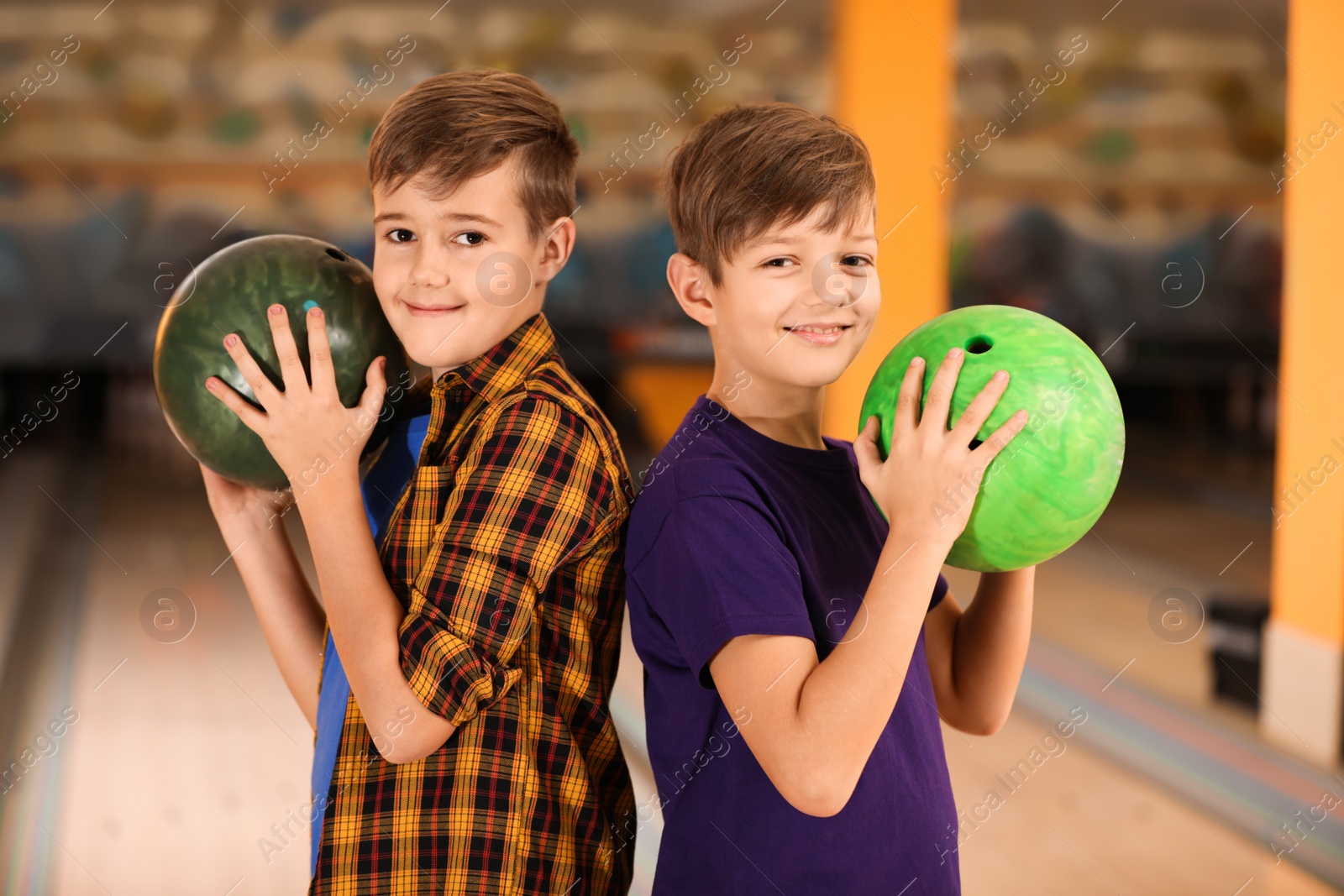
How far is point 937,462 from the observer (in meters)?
0.84

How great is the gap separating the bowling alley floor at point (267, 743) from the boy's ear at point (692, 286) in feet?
5.40

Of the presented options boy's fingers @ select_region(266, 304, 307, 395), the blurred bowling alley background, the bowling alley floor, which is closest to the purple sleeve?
boy's fingers @ select_region(266, 304, 307, 395)

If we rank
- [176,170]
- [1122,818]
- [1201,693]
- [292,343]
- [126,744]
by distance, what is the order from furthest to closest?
1. [176,170]
2. [1201,693]
3. [126,744]
4. [1122,818]
5. [292,343]

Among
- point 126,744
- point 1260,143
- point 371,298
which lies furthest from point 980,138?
point 371,298

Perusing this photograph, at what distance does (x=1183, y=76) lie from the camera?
8125mm

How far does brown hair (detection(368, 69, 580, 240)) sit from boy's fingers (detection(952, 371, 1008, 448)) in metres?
0.40

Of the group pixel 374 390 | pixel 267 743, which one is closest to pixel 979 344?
pixel 374 390

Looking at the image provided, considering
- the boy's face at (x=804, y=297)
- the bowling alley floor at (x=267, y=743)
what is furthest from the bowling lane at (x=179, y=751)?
the boy's face at (x=804, y=297)

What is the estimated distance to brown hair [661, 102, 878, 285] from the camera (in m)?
0.92

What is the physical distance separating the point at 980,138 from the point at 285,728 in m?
6.46

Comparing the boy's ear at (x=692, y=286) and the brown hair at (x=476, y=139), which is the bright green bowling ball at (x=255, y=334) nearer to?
the brown hair at (x=476, y=139)

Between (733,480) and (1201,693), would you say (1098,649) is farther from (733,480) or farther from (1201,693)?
(733,480)

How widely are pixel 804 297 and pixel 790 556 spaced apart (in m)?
0.21

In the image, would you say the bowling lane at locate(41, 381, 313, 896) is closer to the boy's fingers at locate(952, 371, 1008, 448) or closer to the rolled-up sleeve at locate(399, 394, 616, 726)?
the rolled-up sleeve at locate(399, 394, 616, 726)
